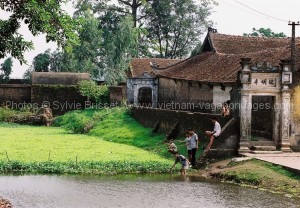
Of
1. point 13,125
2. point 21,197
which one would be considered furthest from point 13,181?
point 13,125

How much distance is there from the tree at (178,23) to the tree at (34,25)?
162ft

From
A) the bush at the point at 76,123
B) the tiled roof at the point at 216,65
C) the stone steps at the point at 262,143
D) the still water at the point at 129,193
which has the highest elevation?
the tiled roof at the point at 216,65

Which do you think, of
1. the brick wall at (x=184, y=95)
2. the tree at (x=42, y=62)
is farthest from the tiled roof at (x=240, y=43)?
the tree at (x=42, y=62)

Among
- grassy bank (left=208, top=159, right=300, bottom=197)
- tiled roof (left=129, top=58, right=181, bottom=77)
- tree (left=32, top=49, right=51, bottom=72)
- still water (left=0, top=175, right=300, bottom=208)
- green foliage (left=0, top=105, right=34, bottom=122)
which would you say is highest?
tree (left=32, top=49, right=51, bottom=72)

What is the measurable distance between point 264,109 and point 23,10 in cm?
1605

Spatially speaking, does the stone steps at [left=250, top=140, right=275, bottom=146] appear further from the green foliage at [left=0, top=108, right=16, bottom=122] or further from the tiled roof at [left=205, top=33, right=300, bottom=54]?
the green foliage at [left=0, top=108, right=16, bottom=122]

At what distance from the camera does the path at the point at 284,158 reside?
67.6ft

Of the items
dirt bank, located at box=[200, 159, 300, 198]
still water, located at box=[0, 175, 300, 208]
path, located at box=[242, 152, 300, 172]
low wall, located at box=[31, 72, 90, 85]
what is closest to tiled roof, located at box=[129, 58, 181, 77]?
low wall, located at box=[31, 72, 90, 85]

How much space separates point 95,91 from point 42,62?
846 inches

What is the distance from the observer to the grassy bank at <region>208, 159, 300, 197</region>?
1880 centimetres

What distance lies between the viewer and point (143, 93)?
154 feet

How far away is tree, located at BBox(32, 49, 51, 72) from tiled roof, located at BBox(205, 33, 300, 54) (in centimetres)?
3238

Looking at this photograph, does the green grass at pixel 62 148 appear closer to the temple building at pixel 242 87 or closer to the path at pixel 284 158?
the path at pixel 284 158

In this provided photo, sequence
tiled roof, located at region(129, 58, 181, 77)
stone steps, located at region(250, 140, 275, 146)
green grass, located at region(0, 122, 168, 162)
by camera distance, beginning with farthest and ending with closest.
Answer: tiled roof, located at region(129, 58, 181, 77) < green grass, located at region(0, 122, 168, 162) < stone steps, located at region(250, 140, 275, 146)
